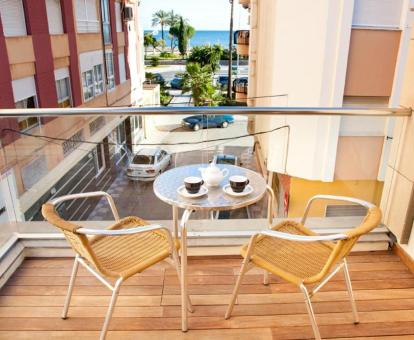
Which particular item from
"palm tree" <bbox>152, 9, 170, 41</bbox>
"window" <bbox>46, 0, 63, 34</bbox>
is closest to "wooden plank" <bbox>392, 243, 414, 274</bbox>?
"window" <bbox>46, 0, 63, 34</bbox>

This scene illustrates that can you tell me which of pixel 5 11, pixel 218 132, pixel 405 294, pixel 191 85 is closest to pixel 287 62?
pixel 218 132

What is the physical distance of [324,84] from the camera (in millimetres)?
5125

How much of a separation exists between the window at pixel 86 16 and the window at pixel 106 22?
0.52 meters

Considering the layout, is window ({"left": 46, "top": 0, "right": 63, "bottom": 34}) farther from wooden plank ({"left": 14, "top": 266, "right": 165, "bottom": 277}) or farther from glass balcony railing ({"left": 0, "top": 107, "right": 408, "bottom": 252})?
wooden plank ({"left": 14, "top": 266, "right": 165, "bottom": 277})

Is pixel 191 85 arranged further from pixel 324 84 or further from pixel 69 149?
pixel 69 149

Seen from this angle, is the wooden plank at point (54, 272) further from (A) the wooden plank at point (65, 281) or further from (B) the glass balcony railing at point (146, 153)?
(B) the glass balcony railing at point (146, 153)

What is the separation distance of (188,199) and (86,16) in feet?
42.9

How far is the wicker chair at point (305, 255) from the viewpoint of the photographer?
156 centimetres

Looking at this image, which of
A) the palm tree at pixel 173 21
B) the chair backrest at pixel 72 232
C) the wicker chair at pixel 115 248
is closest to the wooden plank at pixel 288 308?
the wicker chair at pixel 115 248

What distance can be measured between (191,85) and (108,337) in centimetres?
2421

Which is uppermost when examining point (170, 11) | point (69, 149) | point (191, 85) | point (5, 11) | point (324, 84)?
point (170, 11)

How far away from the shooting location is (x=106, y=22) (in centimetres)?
1442

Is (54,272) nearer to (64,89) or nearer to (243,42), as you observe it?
(64,89)

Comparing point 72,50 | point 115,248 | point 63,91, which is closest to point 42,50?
point 63,91
